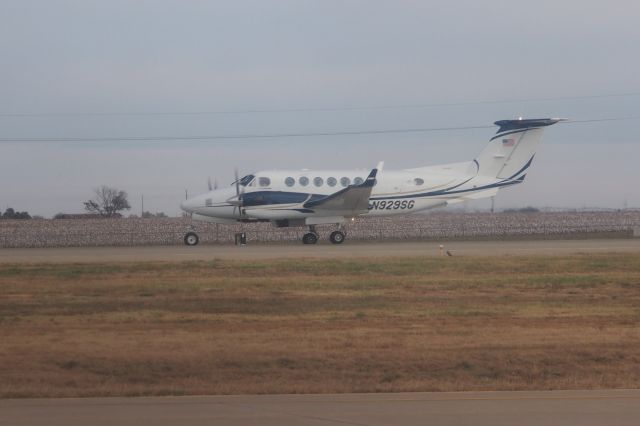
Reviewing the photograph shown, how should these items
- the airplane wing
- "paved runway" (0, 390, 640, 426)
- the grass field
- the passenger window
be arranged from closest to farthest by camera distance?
"paved runway" (0, 390, 640, 426) → the grass field → the airplane wing → the passenger window

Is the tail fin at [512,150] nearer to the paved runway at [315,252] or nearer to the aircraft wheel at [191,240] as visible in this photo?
the paved runway at [315,252]

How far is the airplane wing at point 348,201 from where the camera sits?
3847 centimetres

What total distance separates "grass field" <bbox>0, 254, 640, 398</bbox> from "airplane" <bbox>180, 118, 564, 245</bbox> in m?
13.4

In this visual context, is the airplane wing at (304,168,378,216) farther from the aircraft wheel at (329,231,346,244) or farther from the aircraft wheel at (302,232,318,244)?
the aircraft wheel at (302,232,318,244)

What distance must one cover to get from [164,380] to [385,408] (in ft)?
12.6

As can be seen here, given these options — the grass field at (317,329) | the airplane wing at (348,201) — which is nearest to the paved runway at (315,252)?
the airplane wing at (348,201)

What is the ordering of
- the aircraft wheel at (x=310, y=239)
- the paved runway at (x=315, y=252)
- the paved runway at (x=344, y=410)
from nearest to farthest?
the paved runway at (x=344, y=410) < the paved runway at (x=315, y=252) < the aircraft wheel at (x=310, y=239)

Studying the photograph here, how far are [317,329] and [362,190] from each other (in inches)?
879

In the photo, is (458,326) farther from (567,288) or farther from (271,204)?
(271,204)

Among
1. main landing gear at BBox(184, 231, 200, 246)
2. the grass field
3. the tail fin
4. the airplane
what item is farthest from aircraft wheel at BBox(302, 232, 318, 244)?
the grass field

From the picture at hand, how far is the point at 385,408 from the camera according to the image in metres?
10.0

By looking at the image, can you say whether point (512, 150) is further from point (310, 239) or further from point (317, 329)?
point (317, 329)

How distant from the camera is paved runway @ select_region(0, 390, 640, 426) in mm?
9320

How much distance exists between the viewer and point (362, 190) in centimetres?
3853
